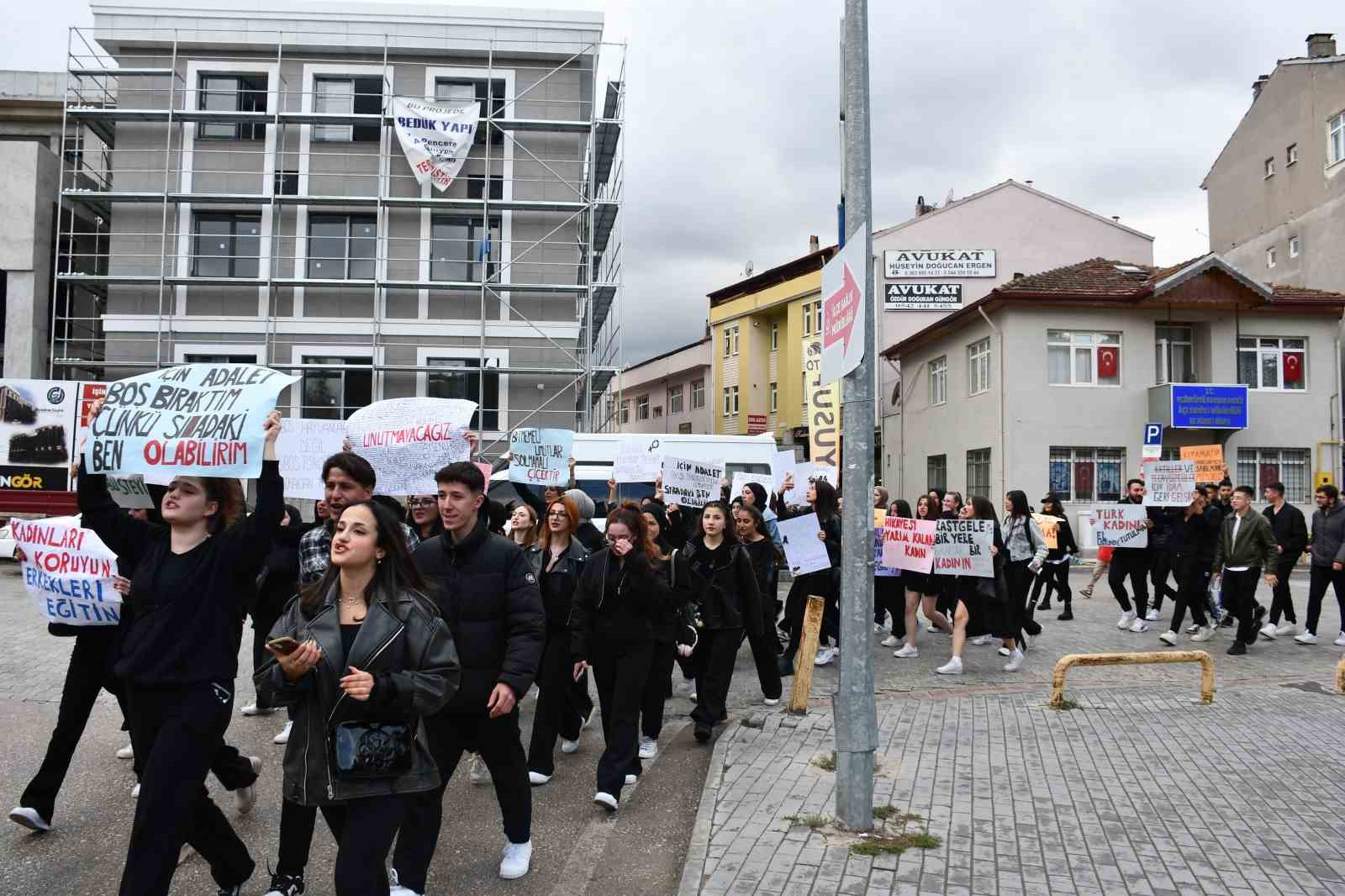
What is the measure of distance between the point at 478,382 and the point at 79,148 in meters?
14.0

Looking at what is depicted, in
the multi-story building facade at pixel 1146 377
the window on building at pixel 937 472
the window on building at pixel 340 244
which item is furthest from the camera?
the window on building at pixel 937 472

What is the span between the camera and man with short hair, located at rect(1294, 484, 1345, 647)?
37.3ft

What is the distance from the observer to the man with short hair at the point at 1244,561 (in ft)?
36.2

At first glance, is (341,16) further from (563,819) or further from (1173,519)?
(563,819)

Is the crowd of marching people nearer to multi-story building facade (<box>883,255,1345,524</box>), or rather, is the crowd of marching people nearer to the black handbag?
the black handbag

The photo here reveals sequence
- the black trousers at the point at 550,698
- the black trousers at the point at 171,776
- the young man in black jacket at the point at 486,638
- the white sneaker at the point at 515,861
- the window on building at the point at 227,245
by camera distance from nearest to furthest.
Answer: the black trousers at the point at 171,776 → the young man in black jacket at the point at 486,638 → the white sneaker at the point at 515,861 → the black trousers at the point at 550,698 → the window on building at the point at 227,245

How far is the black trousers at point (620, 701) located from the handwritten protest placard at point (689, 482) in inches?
160

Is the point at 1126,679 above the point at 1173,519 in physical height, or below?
below

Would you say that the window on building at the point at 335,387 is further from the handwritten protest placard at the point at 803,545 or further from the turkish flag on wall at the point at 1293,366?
the turkish flag on wall at the point at 1293,366

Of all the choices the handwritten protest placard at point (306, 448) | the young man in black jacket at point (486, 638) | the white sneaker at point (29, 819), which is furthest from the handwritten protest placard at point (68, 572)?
the handwritten protest placard at point (306, 448)

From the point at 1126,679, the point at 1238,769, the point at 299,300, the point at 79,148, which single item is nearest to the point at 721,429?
the point at 299,300

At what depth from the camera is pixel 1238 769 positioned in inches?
245

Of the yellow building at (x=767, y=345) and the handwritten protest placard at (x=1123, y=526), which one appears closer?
the handwritten protest placard at (x=1123, y=526)

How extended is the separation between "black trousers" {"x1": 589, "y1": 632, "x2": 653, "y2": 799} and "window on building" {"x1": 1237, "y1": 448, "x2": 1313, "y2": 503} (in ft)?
89.4
